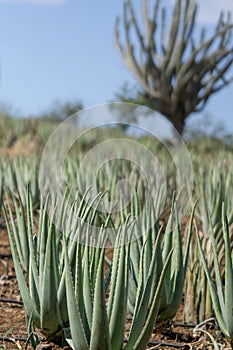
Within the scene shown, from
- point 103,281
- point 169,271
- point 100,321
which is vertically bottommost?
point 100,321

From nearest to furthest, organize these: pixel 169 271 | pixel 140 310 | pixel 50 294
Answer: pixel 140 310 < pixel 50 294 < pixel 169 271

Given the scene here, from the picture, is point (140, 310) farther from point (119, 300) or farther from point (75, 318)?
point (75, 318)

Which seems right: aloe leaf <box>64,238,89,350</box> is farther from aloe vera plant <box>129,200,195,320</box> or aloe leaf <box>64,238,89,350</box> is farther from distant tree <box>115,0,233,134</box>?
distant tree <box>115,0,233,134</box>

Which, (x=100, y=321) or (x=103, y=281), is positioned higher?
(x=103, y=281)

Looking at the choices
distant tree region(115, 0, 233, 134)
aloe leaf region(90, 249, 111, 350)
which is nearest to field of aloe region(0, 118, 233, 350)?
aloe leaf region(90, 249, 111, 350)

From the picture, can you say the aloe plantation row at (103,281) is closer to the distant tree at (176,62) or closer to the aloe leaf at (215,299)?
the aloe leaf at (215,299)

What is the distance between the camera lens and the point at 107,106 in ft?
14.3

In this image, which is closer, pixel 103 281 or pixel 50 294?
pixel 103 281

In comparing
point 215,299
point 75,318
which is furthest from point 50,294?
point 215,299

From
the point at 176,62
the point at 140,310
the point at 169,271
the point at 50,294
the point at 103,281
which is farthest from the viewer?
the point at 176,62

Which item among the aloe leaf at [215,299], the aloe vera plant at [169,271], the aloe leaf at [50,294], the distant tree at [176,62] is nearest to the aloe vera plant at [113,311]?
the aloe leaf at [50,294]

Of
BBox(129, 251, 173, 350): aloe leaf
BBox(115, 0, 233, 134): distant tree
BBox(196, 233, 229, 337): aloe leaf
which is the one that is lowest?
BBox(129, 251, 173, 350): aloe leaf

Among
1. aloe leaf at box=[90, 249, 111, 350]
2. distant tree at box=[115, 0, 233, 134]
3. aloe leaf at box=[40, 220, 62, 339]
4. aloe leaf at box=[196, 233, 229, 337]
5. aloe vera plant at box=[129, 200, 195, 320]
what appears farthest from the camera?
distant tree at box=[115, 0, 233, 134]

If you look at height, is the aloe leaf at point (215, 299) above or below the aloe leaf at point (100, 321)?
above
